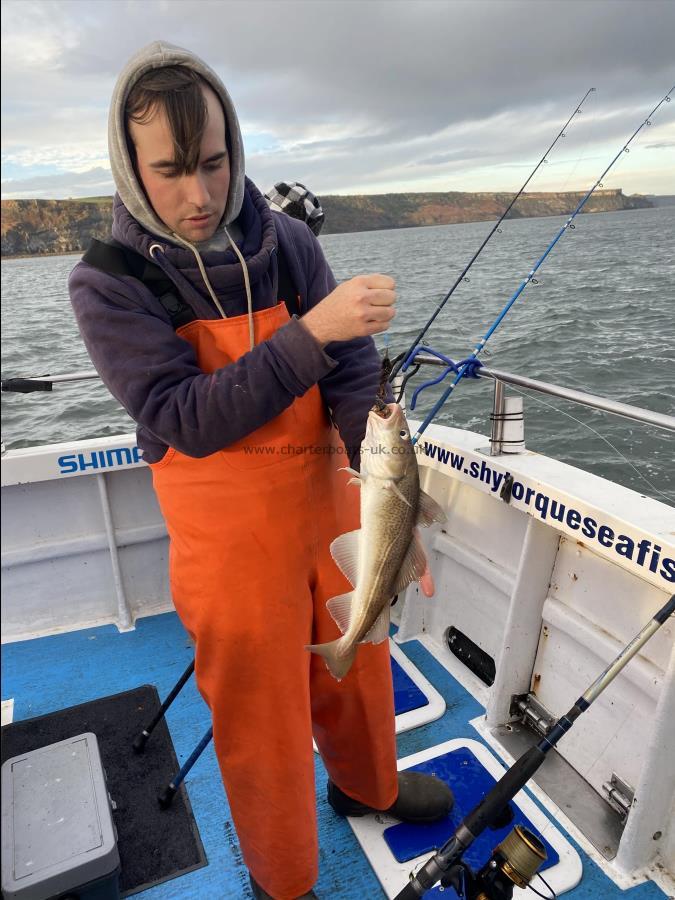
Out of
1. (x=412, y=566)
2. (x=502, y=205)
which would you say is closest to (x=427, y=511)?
(x=412, y=566)

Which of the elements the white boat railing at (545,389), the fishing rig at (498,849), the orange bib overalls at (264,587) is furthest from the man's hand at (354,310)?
the white boat railing at (545,389)

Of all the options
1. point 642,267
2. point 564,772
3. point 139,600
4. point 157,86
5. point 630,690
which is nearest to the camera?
point 157,86

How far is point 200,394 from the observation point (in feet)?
5.79

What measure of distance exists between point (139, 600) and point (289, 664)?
281 centimetres

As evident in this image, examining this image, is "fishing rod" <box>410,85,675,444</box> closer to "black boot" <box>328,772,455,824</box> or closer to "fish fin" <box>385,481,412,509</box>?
"fish fin" <box>385,481,412,509</box>

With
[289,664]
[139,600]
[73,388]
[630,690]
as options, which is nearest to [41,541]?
[139,600]

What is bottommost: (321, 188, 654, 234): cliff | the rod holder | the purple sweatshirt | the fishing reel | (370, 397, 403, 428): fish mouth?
the fishing reel

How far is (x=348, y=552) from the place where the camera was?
6.57ft

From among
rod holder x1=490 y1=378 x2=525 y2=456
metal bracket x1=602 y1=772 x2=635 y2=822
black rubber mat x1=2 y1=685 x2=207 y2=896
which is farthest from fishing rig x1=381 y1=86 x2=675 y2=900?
rod holder x1=490 y1=378 x2=525 y2=456

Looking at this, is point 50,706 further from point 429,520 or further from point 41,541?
point 429,520

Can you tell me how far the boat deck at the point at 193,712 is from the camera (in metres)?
2.59

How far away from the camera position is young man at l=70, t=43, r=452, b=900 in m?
1.76

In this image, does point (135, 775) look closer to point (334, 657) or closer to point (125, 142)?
point (334, 657)

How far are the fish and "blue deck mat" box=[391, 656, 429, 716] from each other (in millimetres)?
1681
